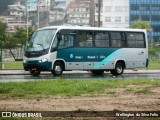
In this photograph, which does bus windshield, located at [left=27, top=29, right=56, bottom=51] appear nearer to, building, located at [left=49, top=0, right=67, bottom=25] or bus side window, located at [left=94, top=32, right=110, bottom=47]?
bus side window, located at [left=94, top=32, right=110, bottom=47]

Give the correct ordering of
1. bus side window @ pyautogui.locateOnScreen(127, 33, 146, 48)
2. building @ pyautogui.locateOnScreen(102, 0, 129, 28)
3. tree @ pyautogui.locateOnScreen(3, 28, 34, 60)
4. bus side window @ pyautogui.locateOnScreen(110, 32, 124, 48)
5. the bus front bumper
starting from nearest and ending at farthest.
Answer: the bus front bumper, bus side window @ pyautogui.locateOnScreen(110, 32, 124, 48), bus side window @ pyautogui.locateOnScreen(127, 33, 146, 48), tree @ pyautogui.locateOnScreen(3, 28, 34, 60), building @ pyautogui.locateOnScreen(102, 0, 129, 28)

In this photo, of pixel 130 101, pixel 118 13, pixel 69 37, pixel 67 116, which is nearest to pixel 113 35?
pixel 69 37

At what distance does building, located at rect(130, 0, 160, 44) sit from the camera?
10675 cm

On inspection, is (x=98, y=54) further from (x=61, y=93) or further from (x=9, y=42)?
(x=9, y=42)

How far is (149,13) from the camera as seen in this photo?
108375 millimetres

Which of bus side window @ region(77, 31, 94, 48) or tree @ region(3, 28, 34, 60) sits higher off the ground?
bus side window @ region(77, 31, 94, 48)

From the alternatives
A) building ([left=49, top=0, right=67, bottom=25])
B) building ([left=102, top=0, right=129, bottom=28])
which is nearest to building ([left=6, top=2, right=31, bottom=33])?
building ([left=49, top=0, right=67, bottom=25])

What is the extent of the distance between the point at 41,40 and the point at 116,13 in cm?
8538

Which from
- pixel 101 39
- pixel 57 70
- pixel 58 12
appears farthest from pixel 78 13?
pixel 57 70

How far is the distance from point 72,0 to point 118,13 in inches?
563

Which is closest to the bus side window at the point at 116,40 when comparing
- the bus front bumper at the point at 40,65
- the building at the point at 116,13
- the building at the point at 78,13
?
the bus front bumper at the point at 40,65

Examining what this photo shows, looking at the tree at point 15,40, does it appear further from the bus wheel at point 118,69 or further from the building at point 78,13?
the building at point 78,13

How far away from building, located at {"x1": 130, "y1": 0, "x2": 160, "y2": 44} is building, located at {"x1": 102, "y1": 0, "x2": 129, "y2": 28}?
5.17 feet

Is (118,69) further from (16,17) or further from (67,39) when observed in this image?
(16,17)
